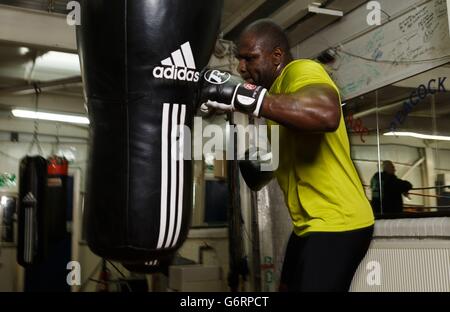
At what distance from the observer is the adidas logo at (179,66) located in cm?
149

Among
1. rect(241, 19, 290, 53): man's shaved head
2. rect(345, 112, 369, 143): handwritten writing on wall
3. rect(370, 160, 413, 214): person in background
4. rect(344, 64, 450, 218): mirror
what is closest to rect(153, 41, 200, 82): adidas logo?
rect(241, 19, 290, 53): man's shaved head

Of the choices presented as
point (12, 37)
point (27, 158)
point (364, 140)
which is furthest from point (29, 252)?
point (364, 140)

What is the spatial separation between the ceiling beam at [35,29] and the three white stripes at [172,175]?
111 inches

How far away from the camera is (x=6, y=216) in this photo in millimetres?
6871

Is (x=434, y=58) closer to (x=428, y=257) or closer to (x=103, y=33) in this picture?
(x=428, y=257)

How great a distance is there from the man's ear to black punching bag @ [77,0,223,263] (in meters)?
0.39

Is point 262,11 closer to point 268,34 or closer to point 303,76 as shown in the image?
point 268,34

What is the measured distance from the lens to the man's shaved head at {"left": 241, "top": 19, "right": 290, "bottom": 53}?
72.1 inches

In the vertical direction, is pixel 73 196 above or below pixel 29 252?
above

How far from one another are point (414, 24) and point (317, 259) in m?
2.37

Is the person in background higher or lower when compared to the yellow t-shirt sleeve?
lower

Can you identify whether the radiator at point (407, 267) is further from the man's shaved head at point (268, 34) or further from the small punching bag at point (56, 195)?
the small punching bag at point (56, 195)

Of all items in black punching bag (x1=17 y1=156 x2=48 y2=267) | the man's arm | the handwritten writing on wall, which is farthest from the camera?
black punching bag (x1=17 y1=156 x2=48 y2=267)

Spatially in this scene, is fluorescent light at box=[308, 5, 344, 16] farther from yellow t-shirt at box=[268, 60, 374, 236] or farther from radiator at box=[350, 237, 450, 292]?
yellow t-shirt at box=[268, 60, 374, 236]
